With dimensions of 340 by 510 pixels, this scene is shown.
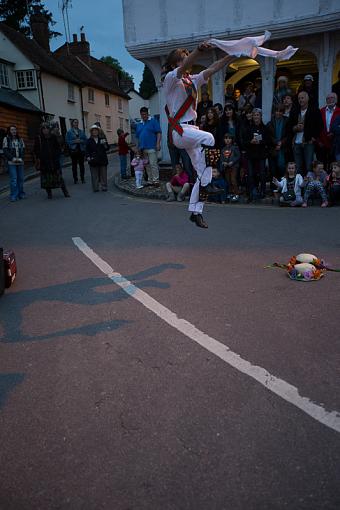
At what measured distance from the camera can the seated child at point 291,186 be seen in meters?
11.2

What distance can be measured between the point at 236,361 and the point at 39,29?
1710 inches

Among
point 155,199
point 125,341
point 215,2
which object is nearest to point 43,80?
point 215,2

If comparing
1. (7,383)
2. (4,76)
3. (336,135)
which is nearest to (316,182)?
(336,135)

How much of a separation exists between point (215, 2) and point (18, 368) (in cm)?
1533

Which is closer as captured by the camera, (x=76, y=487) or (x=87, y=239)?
(x=76, y=487)

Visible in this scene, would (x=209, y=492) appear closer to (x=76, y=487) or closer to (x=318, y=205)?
(x=76, y=487)

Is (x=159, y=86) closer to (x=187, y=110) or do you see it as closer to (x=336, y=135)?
(x=336, y=135)

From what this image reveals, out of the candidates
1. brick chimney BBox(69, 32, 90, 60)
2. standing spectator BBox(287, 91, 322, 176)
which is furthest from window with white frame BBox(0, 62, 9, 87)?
standing spectator BBox(287, 91, 322, 176)

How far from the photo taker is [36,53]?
1420 inches

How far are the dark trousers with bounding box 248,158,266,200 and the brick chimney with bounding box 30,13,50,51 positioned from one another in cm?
3527

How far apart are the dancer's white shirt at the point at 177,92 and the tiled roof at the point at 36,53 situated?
30.8m

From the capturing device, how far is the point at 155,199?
45.2 feet

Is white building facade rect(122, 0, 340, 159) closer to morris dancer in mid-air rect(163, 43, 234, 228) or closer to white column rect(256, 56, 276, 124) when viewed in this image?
white column rect(256, 56, 276, 124)

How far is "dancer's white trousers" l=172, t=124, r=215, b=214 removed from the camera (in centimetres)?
623
